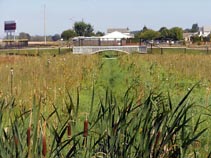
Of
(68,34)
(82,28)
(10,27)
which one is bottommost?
(68,34)

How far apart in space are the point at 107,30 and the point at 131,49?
67865 mm

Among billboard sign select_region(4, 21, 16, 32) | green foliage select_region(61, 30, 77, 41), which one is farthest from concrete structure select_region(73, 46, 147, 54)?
green foliage select_region(61, 30, 77, 41)

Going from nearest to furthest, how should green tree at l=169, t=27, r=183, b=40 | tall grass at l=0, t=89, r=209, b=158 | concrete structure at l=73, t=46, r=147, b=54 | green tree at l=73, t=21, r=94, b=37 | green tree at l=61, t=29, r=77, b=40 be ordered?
tall grass at l=0, t=89, r=209, b=158 < concrete structure at l=73, t=46, r=147, b=54 < green tree at l=169, t=27, r=183, b=40 < green tree at l=61, t=29, r=77, b=40 < green tree at l=73, t=21, r=94, b=37

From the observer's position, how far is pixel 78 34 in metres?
93.2

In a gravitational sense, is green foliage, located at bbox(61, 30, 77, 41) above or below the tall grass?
above

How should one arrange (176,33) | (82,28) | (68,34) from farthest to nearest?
(82,28)
(68,34)
(176,33)

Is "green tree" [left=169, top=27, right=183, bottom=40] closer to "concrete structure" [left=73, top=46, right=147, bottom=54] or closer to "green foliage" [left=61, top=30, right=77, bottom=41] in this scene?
"green foliage" [left=61, top=30, right=77, bottom=41]

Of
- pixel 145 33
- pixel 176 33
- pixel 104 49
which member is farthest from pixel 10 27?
pixel 104 49

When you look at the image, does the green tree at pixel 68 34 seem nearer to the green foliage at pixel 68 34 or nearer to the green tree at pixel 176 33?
the green foliage at pixel 68 34

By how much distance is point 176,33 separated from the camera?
3196 inches

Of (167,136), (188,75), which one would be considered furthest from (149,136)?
(188,75)

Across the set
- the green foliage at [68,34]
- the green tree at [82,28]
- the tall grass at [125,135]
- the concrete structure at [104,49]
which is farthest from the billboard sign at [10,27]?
the tall grass at [125,135]

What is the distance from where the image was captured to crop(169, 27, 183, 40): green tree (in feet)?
264

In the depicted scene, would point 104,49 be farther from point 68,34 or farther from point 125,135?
point 68,34
